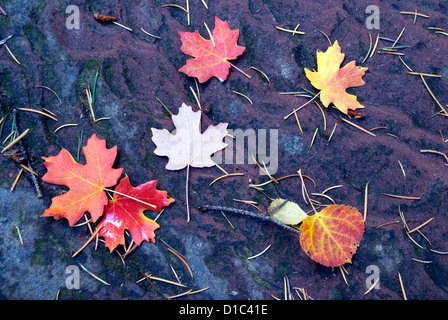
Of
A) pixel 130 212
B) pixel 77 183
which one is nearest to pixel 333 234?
pixel 130 212

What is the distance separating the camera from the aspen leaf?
196cm

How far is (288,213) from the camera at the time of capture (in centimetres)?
197

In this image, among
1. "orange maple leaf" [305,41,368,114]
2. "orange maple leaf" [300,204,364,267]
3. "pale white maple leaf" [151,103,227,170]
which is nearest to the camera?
"orange maple leaf" [300,204,364,267]

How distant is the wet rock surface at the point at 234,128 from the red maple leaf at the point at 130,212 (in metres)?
0.07

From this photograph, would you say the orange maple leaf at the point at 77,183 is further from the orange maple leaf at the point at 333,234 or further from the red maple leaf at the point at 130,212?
the orange maple leaf at the point at 333,234

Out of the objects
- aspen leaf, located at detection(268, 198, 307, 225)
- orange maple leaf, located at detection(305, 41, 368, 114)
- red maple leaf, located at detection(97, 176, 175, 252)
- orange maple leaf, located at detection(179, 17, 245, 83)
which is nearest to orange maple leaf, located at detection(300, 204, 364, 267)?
aspen leaf, located at detection(268, 198, 307, 225)

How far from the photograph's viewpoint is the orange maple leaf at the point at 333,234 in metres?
1.87

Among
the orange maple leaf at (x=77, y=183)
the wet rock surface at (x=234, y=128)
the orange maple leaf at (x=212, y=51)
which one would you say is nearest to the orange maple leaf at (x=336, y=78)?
the wet rock surface at (x=234, y=128)

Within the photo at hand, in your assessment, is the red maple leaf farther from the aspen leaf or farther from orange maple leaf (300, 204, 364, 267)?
orange maple leaf (300, 204, 364, 267)

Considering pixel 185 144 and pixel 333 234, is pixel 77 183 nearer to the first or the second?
pixel 185 144

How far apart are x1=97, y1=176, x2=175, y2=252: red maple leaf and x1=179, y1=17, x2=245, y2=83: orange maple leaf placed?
0.82 metres

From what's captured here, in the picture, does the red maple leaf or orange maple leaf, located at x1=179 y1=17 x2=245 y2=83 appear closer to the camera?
the red maple leaf

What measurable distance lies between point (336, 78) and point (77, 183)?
5.86ft
